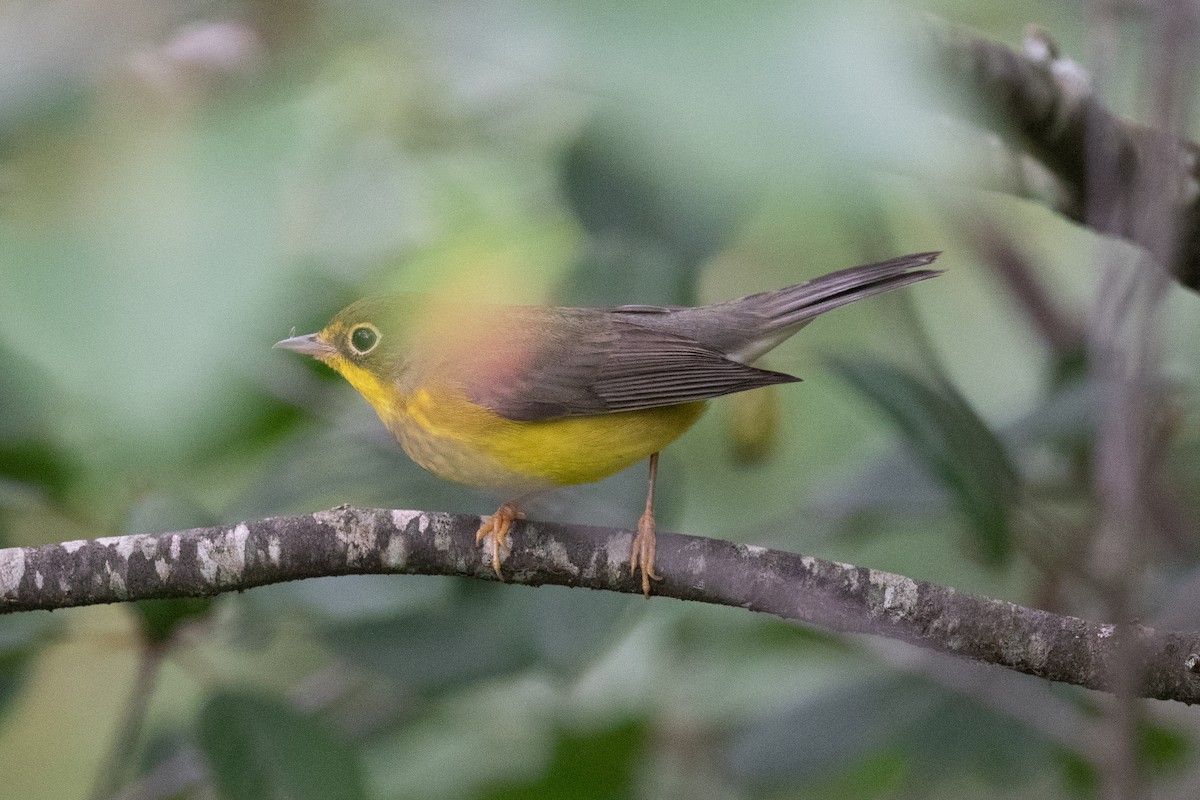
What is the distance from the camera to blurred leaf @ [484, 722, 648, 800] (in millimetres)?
4586

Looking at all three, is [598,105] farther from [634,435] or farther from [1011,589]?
[1011,589]

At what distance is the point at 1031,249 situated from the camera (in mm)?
7129

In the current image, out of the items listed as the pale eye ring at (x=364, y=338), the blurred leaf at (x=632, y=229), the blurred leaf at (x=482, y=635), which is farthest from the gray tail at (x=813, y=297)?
the pale eye ring at (x=364, y=338)

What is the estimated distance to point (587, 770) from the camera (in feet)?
15.2

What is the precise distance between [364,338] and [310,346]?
16 centimetres

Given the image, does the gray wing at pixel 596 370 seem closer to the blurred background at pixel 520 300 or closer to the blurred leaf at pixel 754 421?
the blurred background at pixel 520 300

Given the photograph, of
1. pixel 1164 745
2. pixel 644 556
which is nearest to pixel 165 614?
pixel 644 556

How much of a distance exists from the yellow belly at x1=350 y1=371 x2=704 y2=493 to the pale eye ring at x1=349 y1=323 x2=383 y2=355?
19 cm

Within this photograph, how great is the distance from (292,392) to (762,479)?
3096 millimetres

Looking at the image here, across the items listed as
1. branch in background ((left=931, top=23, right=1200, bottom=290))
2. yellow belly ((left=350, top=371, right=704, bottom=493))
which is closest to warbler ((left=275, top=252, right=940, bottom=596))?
yellow belly ((left=350, top=371, right=704, bottom=493))

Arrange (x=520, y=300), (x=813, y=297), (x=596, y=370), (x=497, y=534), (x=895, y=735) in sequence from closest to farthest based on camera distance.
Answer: (x=520, y=300)
(x=497, y=534)
(x=596, y=370)
(x=813, y=297)
(x=895, y=735)

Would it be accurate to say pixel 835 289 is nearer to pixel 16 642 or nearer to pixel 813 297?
pixel 813 297

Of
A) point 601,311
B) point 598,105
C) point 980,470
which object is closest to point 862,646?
point 980,470

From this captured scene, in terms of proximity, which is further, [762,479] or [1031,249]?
[1031,249]
